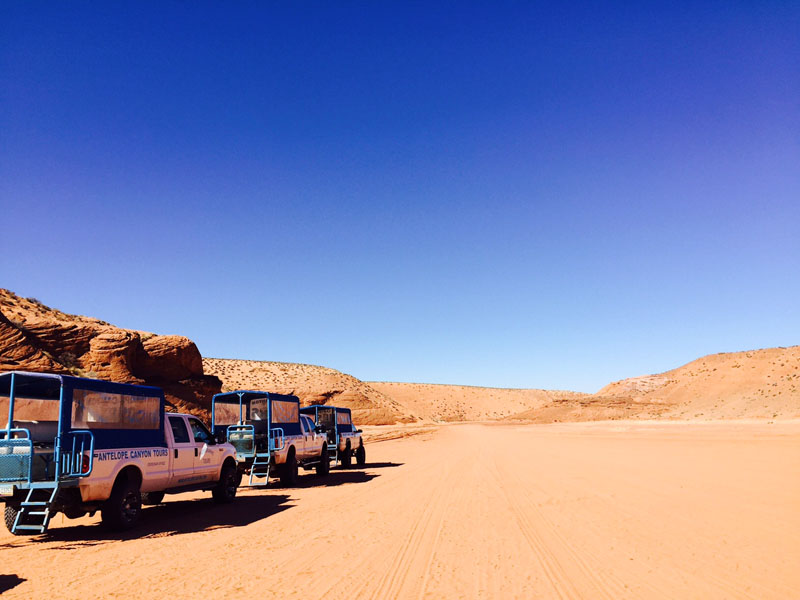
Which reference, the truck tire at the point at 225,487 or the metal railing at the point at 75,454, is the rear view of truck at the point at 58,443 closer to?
the metal railing at the point at 75,454

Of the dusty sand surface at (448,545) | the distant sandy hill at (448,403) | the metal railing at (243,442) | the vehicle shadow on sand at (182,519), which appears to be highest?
the distant sandy hill at (448,403)

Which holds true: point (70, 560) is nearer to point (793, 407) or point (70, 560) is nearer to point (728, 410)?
point (793, 407)

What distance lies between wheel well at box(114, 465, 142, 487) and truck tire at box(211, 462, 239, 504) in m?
3.26

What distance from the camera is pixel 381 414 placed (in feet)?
294

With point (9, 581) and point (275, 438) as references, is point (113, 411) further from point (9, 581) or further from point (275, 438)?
point (275, 438)

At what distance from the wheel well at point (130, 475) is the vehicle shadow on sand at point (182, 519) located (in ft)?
3.03

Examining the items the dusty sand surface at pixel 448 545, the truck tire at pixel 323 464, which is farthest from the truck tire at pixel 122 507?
the truck tire at pixel 323 464

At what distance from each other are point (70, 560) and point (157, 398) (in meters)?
4.47

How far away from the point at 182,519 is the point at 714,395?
96611mm

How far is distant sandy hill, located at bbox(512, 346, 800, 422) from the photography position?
71.9 meters

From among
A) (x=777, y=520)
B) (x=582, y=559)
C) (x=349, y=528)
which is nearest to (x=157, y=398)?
(x=349, y=528)

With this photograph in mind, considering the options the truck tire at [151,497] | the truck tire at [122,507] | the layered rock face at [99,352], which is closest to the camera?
the truck tire at [122,507]

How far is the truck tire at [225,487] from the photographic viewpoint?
48.1 feet

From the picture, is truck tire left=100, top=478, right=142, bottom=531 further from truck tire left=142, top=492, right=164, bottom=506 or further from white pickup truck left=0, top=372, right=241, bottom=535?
truck tire left=142, top=492, right=164, bottom=506
